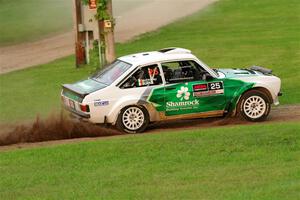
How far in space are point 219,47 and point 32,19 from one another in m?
16.2

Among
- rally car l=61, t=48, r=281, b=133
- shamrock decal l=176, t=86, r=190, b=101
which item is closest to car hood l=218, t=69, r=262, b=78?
rally car l=61, t=48, r=281, b=133

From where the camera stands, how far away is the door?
53.4 feet

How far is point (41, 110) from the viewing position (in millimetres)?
20109

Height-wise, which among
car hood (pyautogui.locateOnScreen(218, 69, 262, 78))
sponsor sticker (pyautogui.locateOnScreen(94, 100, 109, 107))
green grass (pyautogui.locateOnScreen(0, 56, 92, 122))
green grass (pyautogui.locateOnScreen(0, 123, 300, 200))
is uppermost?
car hood (pyautogui.locateOnScreen(218, 69, 262, 78))

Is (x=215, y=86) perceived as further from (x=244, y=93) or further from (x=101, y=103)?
(x=101, y=103)

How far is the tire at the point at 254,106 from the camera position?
1666cm

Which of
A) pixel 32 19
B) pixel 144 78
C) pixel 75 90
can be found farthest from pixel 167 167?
pixel 32 19

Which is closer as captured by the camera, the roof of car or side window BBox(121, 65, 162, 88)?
side window BBox(121, 65, 162, 88)

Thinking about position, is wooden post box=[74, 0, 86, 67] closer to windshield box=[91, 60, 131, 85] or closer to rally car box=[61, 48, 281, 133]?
windshield box=[91, 60, 131, 85]

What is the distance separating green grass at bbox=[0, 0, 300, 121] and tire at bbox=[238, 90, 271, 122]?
117 inches

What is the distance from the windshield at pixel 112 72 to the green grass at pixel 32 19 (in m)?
19.5

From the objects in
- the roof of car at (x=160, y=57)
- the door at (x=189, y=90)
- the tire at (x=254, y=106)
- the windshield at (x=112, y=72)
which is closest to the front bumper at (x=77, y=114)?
the windshield at (x=112, y=72)

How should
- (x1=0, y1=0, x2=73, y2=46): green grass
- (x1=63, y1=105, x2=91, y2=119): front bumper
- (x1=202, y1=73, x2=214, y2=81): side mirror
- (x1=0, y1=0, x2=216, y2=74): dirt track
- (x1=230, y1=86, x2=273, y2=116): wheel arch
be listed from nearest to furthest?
(x1=63, y1=105, x2=91, y2=119): front bumper, (x1=202, y1=73, x2=214, y2=81): side mirror, (x1=230, y1=86, x2=273, y2=116): wheel arch, (x1=0, y1=0, x2=216, y2=74): dirt track, (x1=0, y1=0, x2=73, y2=46): green grass

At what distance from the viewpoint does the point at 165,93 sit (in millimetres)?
16266
